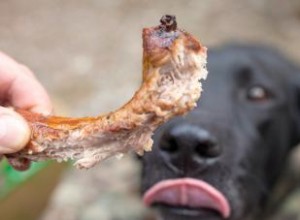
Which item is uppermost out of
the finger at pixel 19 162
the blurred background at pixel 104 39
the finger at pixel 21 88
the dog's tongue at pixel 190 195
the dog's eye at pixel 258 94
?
the blurred background at pixel 104 39

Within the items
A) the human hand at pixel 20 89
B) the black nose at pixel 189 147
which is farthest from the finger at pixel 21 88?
the black nose at pixel 189 147

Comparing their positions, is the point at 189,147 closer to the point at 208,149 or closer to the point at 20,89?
Answer: the point at 208,149

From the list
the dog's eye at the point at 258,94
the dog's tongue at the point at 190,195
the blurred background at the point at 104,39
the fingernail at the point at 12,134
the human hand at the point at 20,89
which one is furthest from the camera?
the blurred background at the point at 104,39

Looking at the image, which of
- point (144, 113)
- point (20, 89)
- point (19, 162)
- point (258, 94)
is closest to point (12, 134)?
point (19, 162)

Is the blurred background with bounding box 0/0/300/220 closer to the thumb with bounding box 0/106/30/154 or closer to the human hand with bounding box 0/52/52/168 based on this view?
the human hand with bounding box 0/52/52/168

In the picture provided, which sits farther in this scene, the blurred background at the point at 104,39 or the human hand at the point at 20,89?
the blurred background at the point at 104,39

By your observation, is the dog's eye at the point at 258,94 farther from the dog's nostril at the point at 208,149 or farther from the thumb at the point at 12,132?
the thumb at the point at 12,132
